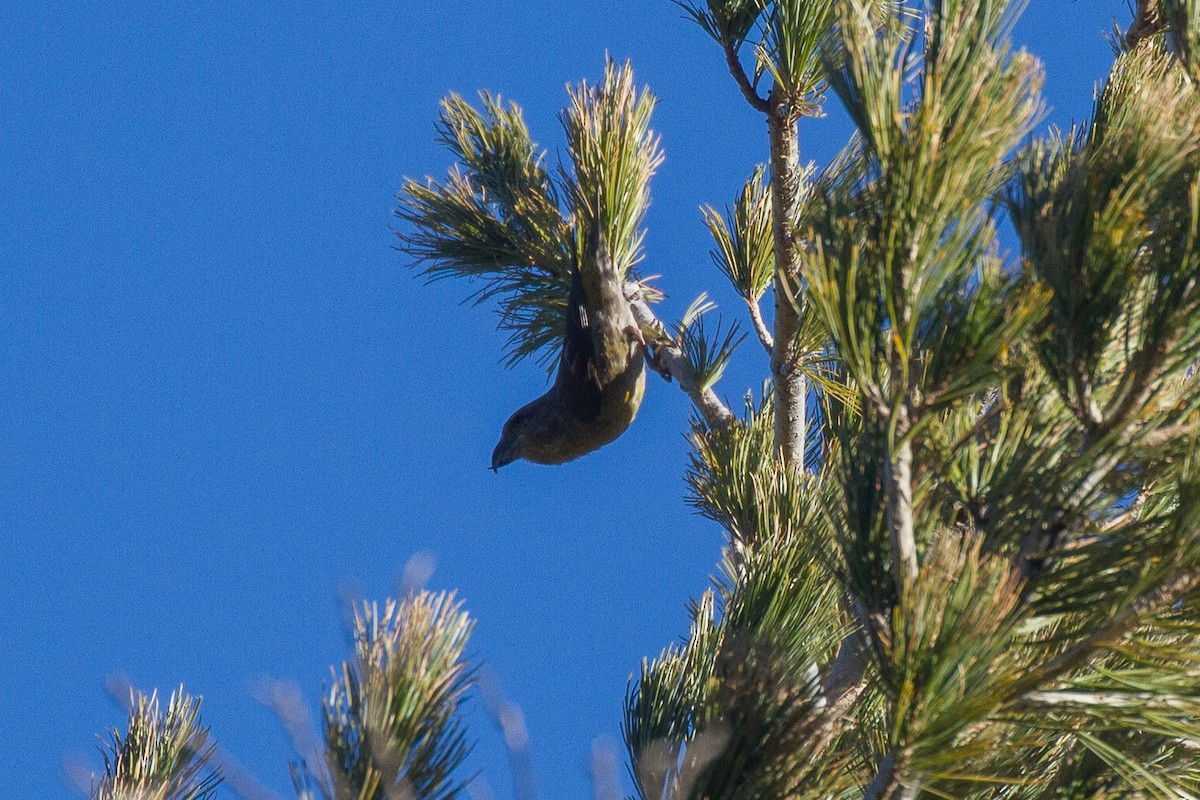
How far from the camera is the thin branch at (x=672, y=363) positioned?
3.61 m

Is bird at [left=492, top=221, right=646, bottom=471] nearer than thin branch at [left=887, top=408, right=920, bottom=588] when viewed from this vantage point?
No

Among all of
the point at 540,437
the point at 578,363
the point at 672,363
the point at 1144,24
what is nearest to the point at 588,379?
the point at 578,363

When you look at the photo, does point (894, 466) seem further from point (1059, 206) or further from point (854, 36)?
point (854, 36)

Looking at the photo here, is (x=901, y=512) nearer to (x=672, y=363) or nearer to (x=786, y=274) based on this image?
(x=786, y=274)

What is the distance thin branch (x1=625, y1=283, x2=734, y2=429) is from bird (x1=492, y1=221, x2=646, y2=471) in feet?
0.16

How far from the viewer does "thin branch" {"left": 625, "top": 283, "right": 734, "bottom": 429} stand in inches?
142

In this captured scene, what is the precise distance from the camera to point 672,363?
3.84m

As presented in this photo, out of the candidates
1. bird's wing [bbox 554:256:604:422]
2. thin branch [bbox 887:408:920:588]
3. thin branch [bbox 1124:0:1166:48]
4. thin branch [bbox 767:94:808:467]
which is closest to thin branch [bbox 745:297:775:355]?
thin branch [bbox 767:94:808:467]

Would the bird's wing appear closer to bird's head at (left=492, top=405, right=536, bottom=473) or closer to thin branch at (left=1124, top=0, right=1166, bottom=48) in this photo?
bird's head at (left=492, top=405, right=536, bottom=473)

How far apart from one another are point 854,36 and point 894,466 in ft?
1.87

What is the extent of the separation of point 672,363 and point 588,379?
2.39ft

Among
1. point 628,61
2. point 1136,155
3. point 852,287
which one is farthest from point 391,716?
point 628,61

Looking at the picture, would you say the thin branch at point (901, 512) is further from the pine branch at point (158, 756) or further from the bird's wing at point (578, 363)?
the bird's wing at point (578, 363)

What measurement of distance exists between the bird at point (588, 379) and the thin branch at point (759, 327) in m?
0.39
